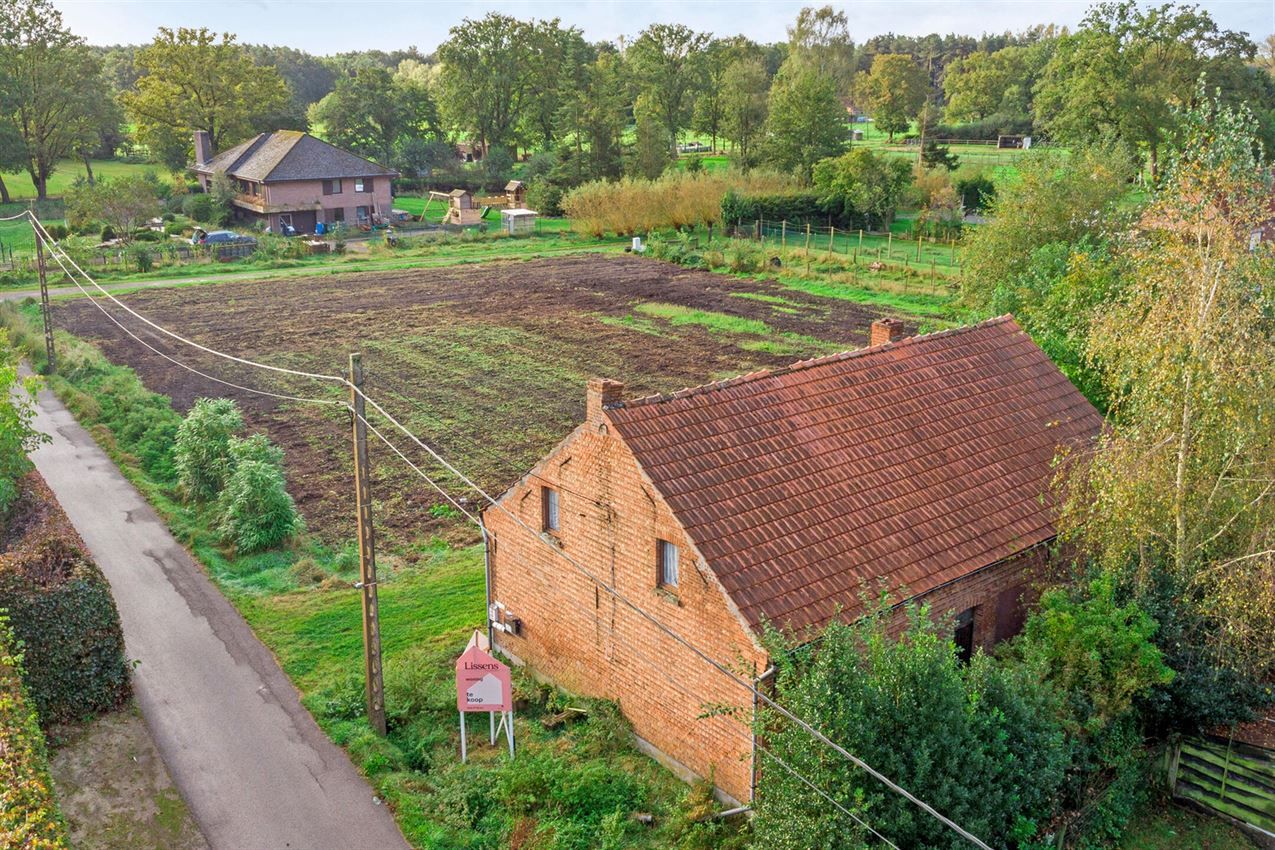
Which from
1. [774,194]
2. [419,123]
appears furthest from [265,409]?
[419,123]

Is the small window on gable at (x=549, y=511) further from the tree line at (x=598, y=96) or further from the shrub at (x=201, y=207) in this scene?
the shrub at (x=201, y=207)

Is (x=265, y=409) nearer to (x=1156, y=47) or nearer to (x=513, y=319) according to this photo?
(x=513, y=319)

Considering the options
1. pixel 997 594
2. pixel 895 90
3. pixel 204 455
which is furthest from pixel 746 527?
pixel 895 90

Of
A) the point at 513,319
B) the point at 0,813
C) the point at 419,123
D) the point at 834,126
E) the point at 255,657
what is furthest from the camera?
the point at 419,123

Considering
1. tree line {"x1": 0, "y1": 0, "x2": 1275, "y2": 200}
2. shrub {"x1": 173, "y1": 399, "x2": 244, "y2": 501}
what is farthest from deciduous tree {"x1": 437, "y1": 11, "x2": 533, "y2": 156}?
shrub {"x1": 173, "y1": 399, "x2": 244, "y2": 501}

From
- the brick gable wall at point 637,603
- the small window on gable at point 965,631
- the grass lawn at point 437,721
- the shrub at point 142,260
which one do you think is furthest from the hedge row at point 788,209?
the small window on gable at point 965,631

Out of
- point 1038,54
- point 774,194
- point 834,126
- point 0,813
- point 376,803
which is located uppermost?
point 1038,54
